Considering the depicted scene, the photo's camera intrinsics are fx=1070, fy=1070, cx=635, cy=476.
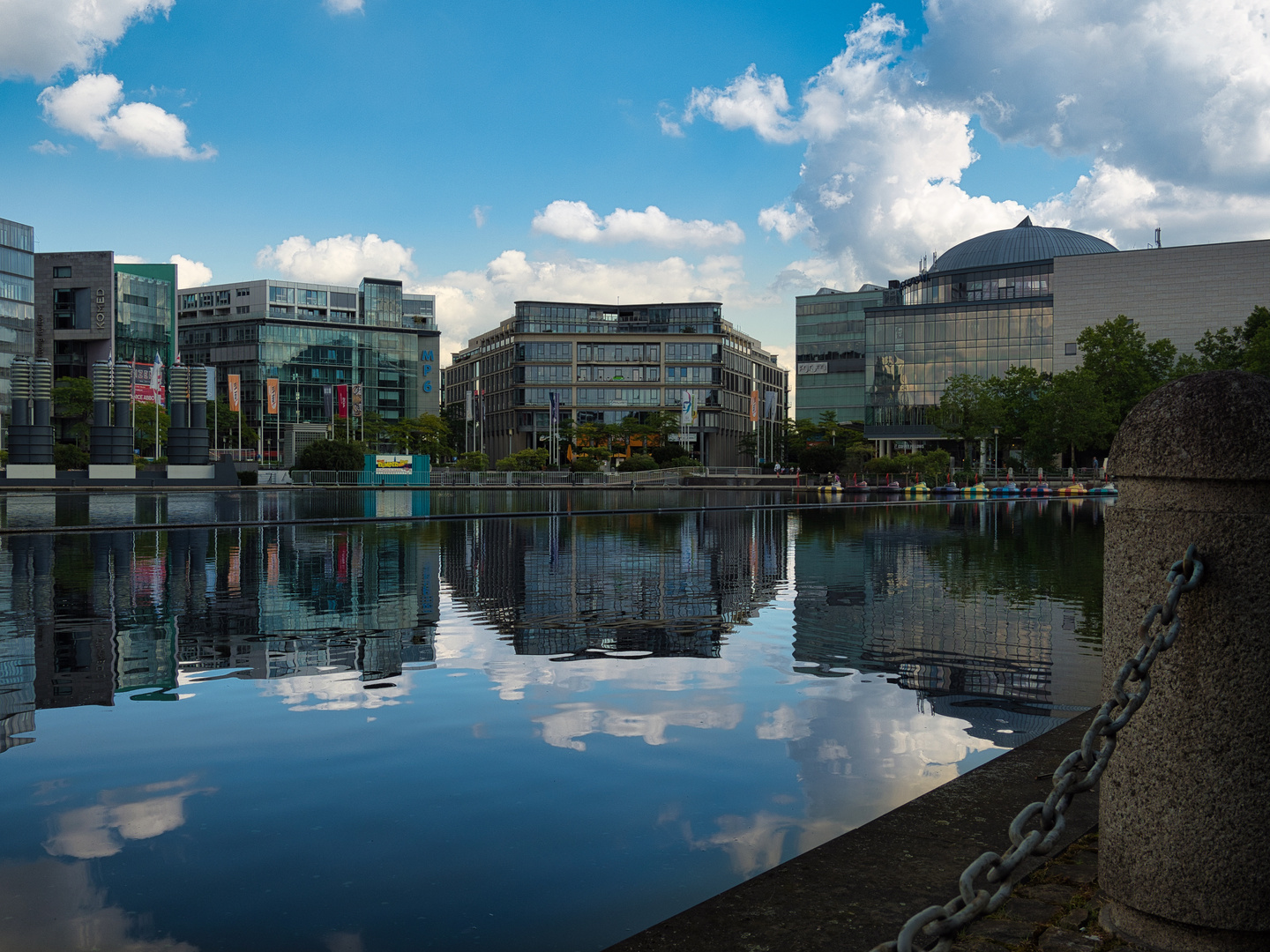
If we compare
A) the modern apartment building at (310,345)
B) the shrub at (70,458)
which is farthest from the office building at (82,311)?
the shrub at (70,458)

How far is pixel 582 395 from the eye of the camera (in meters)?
146

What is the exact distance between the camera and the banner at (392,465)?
248ft

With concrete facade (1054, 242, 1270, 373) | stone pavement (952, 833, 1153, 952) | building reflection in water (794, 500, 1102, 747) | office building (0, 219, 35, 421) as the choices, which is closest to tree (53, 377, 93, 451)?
office building (0, 219, 35, 421)

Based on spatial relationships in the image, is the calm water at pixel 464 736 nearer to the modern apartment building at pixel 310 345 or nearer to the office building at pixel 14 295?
the office building at pixel 14 295

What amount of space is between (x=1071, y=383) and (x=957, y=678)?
76.1 metres

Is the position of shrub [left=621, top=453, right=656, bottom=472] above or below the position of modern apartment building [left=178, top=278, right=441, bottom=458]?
below

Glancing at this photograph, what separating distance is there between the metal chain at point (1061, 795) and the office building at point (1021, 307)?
112 m

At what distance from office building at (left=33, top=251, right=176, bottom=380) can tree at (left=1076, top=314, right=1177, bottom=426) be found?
92127mm

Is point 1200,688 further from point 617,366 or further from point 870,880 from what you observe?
point 617,366

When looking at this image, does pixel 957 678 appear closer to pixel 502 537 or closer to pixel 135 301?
pixel 502 537

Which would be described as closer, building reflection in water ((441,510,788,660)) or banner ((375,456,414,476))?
building reflection in water ((441,510,788,660))

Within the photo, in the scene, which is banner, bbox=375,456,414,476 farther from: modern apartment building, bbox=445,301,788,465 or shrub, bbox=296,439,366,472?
modern apartment building, bbox=445,301,788,465

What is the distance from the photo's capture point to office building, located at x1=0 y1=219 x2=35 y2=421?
107m

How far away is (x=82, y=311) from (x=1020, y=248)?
107 m
